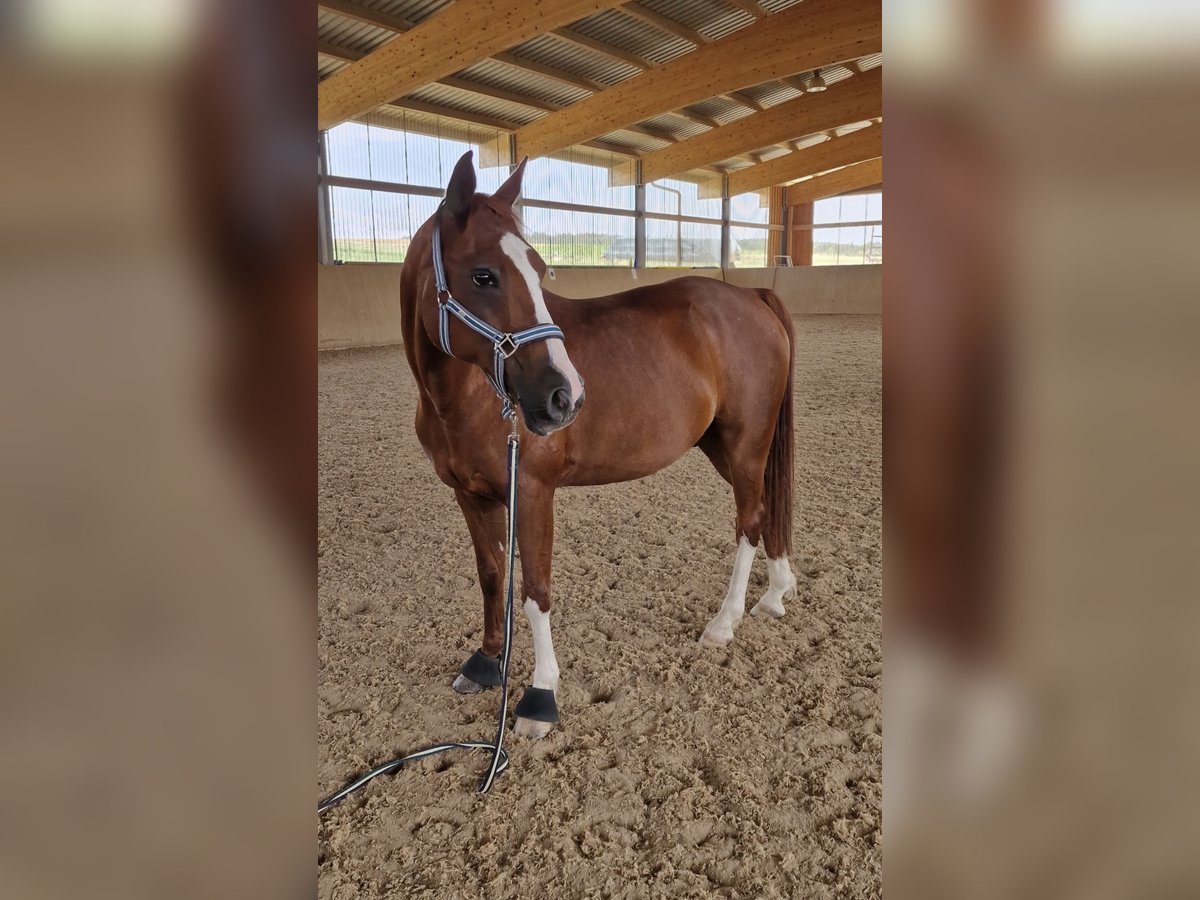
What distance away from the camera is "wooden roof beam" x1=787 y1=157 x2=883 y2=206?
2059cm

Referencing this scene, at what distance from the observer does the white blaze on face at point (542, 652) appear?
194 cm

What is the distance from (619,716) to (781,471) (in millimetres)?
1150

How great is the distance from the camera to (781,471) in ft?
8.73

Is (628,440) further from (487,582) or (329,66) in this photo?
(329,66)

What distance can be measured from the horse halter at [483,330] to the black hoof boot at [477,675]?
0.86 m

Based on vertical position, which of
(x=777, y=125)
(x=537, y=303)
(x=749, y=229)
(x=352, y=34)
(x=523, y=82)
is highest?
(x=777, y=125)

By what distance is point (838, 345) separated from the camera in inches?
358

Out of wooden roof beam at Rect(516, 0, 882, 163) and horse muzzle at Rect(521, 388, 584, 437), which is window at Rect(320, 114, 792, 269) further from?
horse muzzle at Rect(521, 388, 584, 437)
